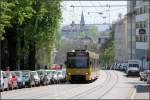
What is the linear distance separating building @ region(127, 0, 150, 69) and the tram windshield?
1957 inches

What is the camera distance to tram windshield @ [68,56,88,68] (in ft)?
193

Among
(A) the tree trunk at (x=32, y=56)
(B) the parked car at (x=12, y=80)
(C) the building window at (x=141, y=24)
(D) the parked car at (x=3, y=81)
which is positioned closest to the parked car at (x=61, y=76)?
(A) the tree trunk at (x=32, y=56)

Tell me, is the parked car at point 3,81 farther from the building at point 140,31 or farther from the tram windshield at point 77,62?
the building at point 140,31

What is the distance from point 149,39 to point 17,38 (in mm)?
53138

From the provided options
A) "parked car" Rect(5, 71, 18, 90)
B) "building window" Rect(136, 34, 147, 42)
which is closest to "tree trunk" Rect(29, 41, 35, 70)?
"parked car" Rect(5, 71, 18, 90)

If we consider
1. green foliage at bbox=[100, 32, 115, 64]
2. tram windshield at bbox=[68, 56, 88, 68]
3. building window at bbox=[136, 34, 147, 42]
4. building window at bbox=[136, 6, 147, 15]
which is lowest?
green foliage at bbox=[100, 32, 115, 64]

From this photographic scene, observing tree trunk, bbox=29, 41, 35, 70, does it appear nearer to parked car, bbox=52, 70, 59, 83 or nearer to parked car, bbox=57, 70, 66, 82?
parked car, bbox=57, 70, 66, 82

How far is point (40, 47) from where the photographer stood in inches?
3031

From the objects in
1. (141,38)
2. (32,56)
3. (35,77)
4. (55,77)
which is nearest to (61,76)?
(55,77)

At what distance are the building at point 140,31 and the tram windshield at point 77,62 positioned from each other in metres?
49.7

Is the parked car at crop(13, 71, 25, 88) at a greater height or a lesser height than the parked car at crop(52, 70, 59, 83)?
A: greater

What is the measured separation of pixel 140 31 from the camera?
109 m

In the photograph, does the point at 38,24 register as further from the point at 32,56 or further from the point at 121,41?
the point at 121,41

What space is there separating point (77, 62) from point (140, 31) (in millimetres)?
51926
